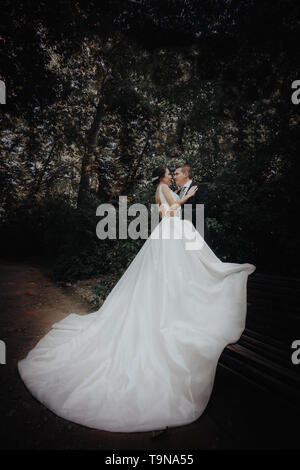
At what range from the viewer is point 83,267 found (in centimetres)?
695

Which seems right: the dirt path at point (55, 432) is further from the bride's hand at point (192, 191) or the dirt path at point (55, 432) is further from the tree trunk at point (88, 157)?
the tree trunk at point (88, 157)

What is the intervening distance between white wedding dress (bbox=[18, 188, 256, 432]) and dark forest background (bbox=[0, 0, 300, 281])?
203cm

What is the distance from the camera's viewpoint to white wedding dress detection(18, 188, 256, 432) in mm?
1935

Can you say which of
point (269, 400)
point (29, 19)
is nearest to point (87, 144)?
point (29, 19)

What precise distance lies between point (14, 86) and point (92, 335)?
277 inches

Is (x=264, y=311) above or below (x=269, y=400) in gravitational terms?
above

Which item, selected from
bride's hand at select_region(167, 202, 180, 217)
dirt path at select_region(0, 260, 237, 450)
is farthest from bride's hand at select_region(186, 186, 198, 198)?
dirt path at select_region(0, 260, 237, 450)

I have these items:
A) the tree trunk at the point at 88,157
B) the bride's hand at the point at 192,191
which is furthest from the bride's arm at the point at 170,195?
the tree trunk at the point at 88,157

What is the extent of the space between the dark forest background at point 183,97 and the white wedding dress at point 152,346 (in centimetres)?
203

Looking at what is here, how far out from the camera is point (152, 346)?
237cm

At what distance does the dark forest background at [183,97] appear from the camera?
4.61 metres

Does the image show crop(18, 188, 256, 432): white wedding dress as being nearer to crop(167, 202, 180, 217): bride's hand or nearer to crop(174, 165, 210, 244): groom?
crop(167, 202, 180, 217): bride's hand

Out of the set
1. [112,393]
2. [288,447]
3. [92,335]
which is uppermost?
[92,335]

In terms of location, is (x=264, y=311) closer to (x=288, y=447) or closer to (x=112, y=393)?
(x=288, y=447)
